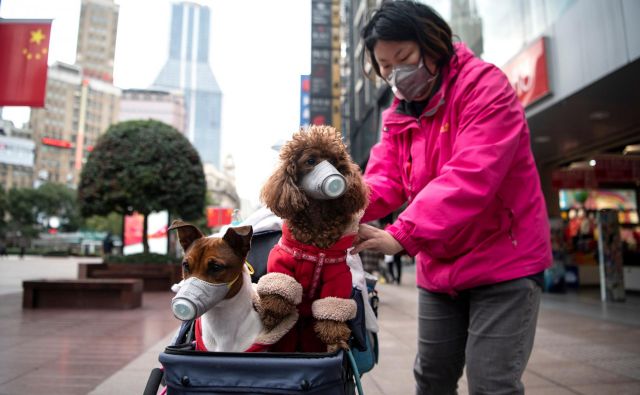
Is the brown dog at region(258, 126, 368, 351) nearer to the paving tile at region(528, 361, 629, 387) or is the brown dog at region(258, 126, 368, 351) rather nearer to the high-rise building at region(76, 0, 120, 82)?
the paving tile at region(528, 361, 629, 387)

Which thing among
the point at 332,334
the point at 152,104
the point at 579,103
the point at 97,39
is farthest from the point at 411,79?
the point at 97,39

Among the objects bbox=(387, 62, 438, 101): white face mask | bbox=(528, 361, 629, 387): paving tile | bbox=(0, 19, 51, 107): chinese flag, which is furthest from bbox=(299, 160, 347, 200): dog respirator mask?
bbox=(0, 19, 51, 107): chinese flag

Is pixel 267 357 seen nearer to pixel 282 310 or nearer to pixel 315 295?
pixel 282 310

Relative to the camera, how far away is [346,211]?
148 centimetres

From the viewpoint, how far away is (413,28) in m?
1.73

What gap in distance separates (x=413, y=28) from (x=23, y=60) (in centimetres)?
630

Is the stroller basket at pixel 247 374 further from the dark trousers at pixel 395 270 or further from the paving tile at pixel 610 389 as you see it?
the dark trousers at pixel 395 270

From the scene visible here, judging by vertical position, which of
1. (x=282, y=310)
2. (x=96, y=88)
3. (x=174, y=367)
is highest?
(x=96, y=88)

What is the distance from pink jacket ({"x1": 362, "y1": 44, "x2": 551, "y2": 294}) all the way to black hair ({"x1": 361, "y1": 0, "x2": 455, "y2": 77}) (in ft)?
0.24

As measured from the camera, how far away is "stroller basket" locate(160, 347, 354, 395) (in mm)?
1223

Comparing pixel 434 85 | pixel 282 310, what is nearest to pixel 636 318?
pixel 434 85

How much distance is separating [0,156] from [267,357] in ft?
32.1

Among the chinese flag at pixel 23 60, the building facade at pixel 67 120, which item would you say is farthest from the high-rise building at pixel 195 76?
the chinese flag at pixel 23 60

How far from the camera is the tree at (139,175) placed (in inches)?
472
